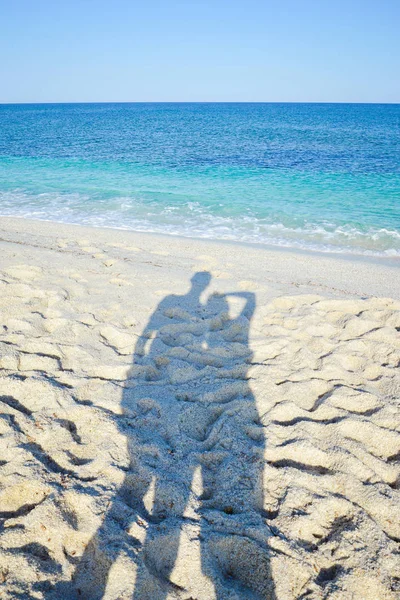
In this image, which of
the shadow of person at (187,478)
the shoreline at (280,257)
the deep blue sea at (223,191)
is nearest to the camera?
the shadow of person at (187,478)

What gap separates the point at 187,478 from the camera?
2.58 meters

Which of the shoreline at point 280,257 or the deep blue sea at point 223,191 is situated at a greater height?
the deep blue sea at point 223,191

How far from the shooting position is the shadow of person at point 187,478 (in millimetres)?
2006

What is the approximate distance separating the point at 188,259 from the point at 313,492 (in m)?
5.09

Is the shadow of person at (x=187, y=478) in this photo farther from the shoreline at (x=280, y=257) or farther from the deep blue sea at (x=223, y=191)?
the deep blue sea at (x=223, y=191)

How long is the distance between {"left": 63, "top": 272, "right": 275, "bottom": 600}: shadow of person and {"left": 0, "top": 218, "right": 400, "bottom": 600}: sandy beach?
10mm

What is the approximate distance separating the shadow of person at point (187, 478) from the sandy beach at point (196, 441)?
10mm

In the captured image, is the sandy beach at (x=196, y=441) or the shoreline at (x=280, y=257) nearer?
the sandy beach at (x=196, y=441)

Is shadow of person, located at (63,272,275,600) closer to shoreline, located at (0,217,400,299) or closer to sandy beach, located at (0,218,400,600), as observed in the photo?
sandy beach, located at (0,218,400,600)

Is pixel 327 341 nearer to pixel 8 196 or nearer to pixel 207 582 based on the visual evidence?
pixel 207 582

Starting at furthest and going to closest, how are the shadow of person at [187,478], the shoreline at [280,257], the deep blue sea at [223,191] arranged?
1. the deep blue sea at [223,191]
2. the shoreline at [280,257]
3. the shadow of person at [187,478]

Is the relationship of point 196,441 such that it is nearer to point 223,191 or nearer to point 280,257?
point 280,257

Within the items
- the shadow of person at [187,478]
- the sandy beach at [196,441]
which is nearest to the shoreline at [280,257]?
the sandy beach at [196,441]

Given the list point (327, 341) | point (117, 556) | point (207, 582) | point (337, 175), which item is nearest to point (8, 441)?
point (117, 556)
